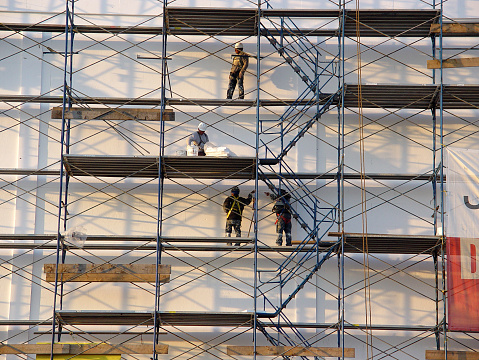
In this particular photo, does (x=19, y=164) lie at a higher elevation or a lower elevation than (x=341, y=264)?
higher

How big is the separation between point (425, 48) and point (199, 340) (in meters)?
9.55

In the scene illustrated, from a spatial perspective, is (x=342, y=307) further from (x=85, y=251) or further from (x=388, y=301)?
(x=85, y=251)

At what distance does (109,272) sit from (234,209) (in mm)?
3548

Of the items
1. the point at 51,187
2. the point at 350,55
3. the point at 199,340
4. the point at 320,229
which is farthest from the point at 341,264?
the point at 51,187

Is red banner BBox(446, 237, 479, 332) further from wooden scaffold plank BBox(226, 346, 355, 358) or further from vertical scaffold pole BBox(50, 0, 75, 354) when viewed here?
vertical scaffold pole BBox(50, 0, 75, 354)

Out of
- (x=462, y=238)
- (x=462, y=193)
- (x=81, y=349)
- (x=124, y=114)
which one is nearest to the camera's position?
(x=81, y=349)

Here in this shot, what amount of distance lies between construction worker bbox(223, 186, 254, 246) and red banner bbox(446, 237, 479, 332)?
5.05 m

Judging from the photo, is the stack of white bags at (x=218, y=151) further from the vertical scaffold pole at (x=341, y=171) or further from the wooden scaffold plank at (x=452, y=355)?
the wooden scaffold plank at (x=452, y=355)

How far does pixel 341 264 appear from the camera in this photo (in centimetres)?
2248

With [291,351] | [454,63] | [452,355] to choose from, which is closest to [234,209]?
[291,351]

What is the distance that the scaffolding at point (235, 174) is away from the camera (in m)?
22.0

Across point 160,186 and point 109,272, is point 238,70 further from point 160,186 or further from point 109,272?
point 109,272

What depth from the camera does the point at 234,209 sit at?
73.4ft

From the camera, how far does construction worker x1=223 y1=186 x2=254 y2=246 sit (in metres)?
22.3
